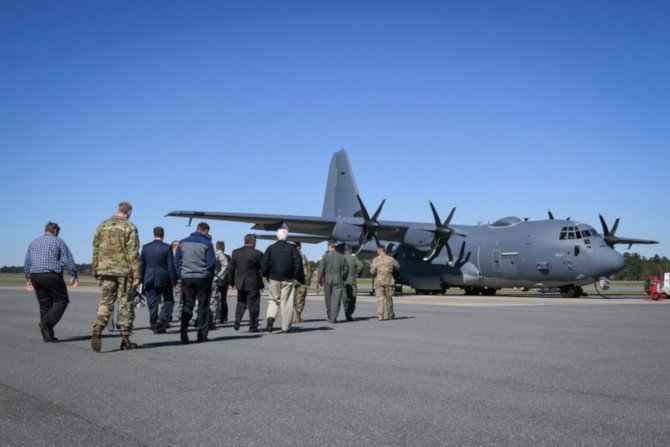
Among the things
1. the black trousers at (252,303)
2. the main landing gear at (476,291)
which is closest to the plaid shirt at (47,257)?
the black trousers at (252,303)

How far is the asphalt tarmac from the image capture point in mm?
4246

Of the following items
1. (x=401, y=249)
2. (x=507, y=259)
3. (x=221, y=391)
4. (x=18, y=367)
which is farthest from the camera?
(x=401, y=249)

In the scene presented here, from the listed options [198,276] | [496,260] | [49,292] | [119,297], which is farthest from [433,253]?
[119,297]

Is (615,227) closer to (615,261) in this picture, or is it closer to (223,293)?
(615,261)

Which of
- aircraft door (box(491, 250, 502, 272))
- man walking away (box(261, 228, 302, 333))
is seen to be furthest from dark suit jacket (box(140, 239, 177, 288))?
aircraft door (box(491, 250, 502, 272))

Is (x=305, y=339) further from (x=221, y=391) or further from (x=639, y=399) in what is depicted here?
(x=639, y=399)

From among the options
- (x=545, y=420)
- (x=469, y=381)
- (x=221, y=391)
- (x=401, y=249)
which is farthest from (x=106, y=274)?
(x=401, y=249)

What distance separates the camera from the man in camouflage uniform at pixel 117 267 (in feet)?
29.3

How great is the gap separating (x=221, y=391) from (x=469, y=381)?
8.27ft

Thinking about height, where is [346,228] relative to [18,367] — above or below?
above

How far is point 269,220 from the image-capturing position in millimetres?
29734

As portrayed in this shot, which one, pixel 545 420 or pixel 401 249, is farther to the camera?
pixel 401 249

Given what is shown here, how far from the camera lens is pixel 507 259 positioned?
93.7ft

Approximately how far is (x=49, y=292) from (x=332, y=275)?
615 cm
